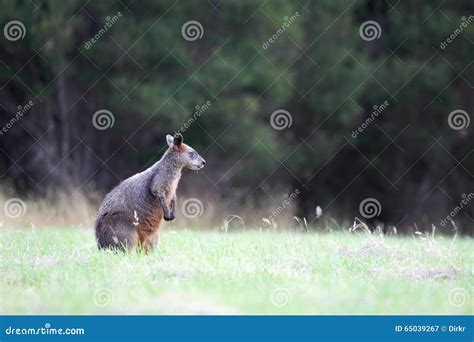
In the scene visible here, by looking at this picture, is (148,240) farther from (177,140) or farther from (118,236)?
(177,140)

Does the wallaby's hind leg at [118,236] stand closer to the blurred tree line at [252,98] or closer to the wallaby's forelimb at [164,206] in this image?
the wallaby's forelimb at [164,206]

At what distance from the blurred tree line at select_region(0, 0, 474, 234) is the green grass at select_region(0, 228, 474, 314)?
12.4 metres

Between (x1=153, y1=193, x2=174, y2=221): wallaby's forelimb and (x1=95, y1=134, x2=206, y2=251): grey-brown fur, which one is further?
(x1=153, y1=193, x2=174, y2=221): wallaby's forelimb

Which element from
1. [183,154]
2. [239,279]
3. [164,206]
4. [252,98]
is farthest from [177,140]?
[252,98]

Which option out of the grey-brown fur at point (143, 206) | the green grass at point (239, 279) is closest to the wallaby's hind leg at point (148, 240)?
the grey-brown fur at point (143, 206)

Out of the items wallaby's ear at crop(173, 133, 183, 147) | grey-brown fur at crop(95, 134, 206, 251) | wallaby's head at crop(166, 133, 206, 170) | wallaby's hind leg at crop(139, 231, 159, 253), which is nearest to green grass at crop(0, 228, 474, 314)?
wallaby's hind leg at crop(139, 231, 159, 253)

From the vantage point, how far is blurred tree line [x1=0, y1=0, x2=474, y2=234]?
77.7 ft

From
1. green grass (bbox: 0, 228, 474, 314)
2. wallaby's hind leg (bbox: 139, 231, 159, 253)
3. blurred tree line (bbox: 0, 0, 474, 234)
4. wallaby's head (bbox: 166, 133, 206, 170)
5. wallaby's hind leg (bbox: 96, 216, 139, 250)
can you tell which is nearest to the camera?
green grass (bbox: 0, 228, 474, 314)

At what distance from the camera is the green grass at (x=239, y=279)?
8.19 m

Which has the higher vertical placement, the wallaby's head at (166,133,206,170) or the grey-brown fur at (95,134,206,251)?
the wallaby's head at (166,133,206,170)

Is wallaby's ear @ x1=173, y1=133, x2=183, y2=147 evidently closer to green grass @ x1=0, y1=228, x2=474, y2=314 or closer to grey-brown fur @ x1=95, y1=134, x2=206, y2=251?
grey-brown fur @ x1=95, y1=134, x2=206, y2=251

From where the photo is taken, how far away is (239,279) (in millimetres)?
9117

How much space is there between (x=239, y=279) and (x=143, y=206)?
8.52 ft

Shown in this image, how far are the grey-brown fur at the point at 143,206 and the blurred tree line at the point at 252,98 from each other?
11224 millimetres
